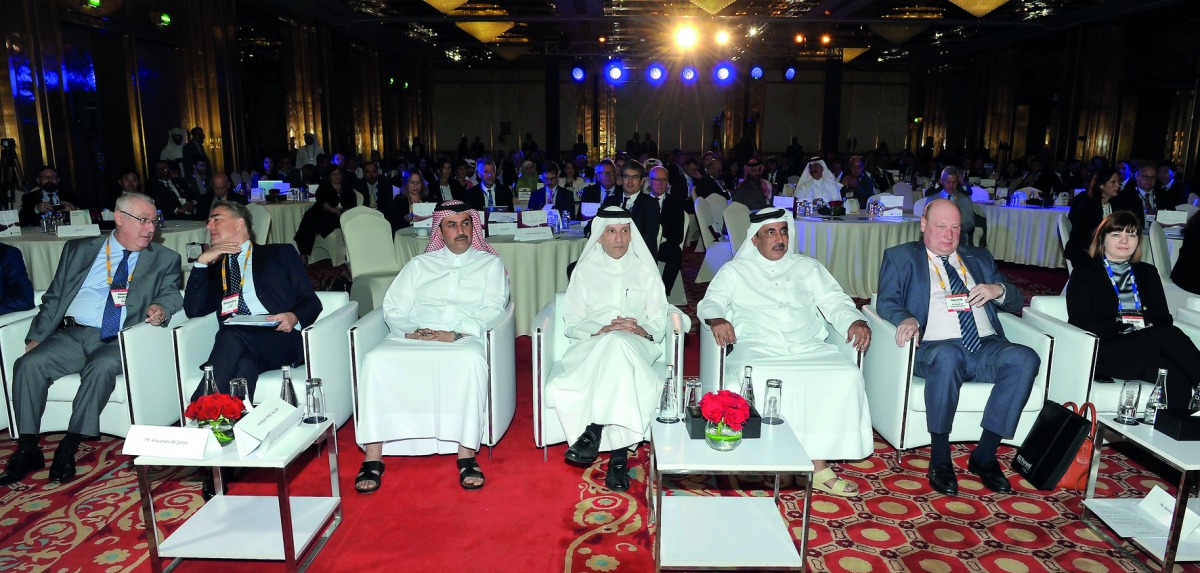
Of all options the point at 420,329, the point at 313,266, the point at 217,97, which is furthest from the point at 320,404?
the point at 217,97

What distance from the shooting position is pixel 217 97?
40.3 feet

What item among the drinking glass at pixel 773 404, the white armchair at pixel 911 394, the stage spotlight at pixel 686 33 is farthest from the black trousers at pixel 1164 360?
the stage spotlight at pixel 686 33

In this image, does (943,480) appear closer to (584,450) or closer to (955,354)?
(955,354)

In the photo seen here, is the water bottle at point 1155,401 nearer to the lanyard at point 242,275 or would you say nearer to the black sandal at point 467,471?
the black sandal at point 467,471

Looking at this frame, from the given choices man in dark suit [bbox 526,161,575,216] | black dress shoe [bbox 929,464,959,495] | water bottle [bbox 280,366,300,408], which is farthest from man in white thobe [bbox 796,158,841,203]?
water bottle [bbox 280,366,300,408]

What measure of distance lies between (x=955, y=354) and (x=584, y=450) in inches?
73.1

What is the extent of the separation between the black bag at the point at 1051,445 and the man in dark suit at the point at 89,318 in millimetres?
4254

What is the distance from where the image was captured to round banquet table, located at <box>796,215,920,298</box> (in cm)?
772

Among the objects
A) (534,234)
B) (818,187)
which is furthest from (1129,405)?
(818,187)

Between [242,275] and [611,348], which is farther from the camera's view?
[242,275]

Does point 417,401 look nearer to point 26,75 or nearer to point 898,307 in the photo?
point 898,307

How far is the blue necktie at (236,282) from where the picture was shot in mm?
3969

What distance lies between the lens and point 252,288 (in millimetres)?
3990

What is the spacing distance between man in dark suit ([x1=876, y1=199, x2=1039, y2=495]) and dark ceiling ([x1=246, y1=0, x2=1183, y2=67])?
9.33 m
